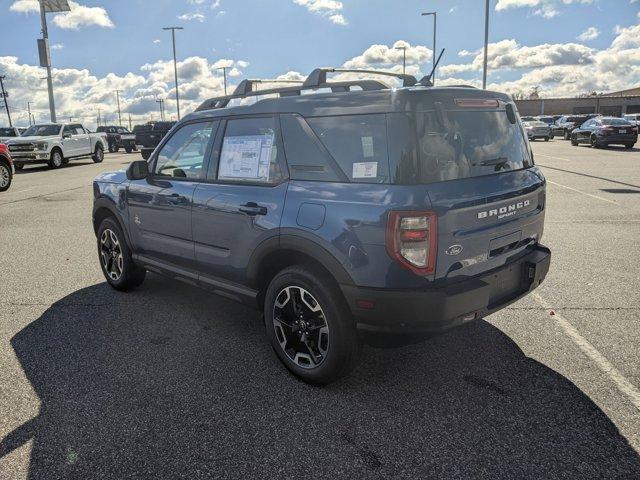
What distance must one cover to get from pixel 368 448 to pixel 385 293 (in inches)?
31.3

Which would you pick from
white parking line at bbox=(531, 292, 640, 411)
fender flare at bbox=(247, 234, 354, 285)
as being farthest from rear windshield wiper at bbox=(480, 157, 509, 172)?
white parking line at bbox=(531, 292, 640, 411)

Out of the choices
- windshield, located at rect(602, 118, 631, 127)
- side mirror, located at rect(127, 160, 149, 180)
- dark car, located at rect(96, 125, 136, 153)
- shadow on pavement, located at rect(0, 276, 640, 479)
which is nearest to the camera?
shadow on pavement, located at rect(0, 276, 640, 479)

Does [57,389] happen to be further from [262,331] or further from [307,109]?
[307,109]

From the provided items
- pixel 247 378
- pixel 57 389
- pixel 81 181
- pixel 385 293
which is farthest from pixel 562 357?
pixel 81 181

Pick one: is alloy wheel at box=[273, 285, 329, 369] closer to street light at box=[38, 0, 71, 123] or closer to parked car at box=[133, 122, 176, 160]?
parked car at box=[133, 122, 176, 160]

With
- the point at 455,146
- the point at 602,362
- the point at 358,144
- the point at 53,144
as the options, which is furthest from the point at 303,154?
the point at 53,144

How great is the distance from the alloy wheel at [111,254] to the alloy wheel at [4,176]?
10880mm

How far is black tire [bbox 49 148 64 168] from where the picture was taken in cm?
2227

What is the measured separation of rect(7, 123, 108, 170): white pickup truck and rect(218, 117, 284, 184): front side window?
20.9m

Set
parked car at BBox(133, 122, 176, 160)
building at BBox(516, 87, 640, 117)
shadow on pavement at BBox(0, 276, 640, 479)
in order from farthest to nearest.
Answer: building at BBox(516, 87, 640, 117) < parked car at BBox(133, 122, 176, 160) < shadow on pavement at BBox(0, 276, 640, 479)

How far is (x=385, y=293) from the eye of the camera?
2855 millimetres

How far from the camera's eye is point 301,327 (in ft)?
11.0

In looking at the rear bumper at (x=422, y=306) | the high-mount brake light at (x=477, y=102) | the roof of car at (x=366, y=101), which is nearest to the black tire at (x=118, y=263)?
the roof of car at (x=366, y=101)

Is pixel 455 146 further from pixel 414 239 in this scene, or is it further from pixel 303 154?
pixel 303 154
